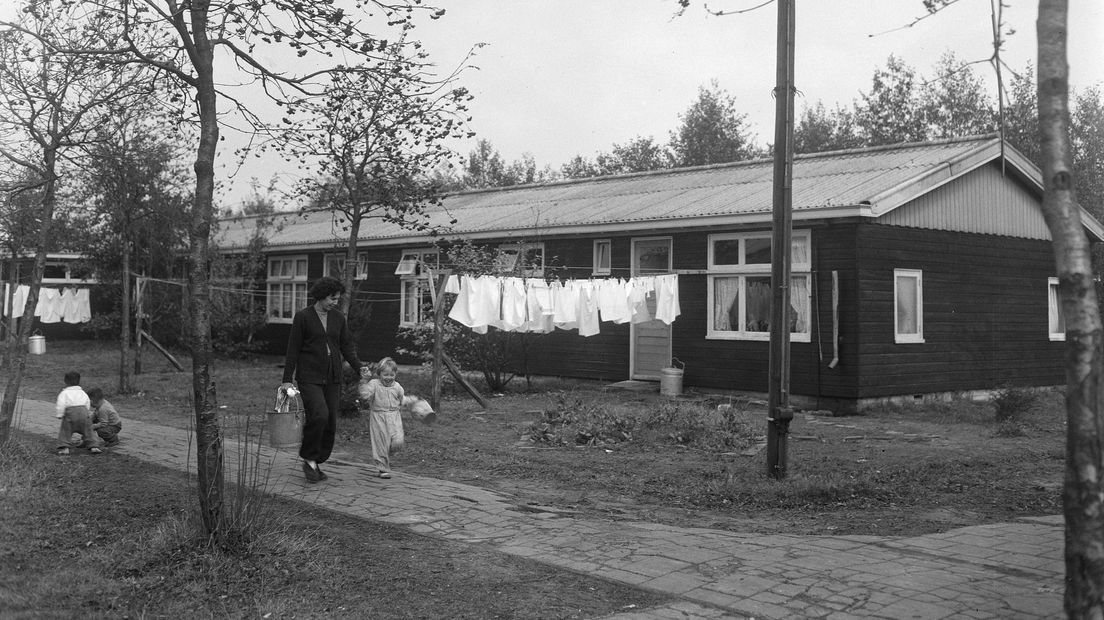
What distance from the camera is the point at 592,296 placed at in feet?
53.1

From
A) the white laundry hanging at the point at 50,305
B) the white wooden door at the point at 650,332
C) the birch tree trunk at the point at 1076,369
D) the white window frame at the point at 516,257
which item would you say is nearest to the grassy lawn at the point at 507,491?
the birch tree trunk at the point at 1076,369

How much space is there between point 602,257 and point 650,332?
1828 millimetres

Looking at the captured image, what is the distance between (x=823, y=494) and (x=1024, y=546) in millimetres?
2017

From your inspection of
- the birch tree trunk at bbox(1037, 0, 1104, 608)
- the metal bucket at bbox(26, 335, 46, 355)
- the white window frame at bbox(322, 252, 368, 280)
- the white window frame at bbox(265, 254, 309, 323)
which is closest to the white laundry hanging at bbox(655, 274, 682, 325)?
the white window frame at bbox(322, 252, 368, 280)

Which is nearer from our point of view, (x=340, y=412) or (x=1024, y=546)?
(x=1024, y=546)

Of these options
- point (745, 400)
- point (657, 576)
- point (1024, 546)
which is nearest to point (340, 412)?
point (745, 400)

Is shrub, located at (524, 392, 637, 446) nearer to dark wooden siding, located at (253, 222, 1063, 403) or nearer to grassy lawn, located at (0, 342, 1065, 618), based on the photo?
grassy lawn, located at (0, 342, 1065, 618)

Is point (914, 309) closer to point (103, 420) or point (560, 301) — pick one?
point (560, 301)

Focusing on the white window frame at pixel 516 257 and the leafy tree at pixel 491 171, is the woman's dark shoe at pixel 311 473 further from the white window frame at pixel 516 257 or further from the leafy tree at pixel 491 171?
the leafy tree at pixel 491 171

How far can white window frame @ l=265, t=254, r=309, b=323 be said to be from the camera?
2717 centimetres

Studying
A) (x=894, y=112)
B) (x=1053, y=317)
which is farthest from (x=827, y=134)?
(x=1053, y=317)

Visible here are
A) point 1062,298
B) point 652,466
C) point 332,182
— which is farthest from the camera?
point 332,182

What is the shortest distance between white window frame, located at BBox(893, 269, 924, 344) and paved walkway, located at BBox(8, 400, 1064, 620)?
871cm

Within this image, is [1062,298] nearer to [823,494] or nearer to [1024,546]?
[1024,546]
